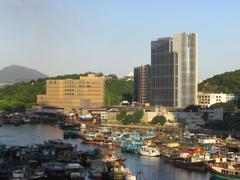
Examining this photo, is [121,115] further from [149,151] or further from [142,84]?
[149,151]

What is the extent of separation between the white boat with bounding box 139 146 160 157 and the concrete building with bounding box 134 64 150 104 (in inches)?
1038

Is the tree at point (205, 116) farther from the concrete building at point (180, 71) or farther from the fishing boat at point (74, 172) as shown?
the fishing boat at point (74, 172)

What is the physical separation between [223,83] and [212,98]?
24.6 ft

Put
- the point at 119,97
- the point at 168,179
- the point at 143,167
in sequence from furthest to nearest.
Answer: the point at 119,97 < the point at 143,167 < the point at 168,179

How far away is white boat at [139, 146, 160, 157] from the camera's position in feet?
81.4

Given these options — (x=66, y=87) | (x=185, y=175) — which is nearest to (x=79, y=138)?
(x=185, y=175)

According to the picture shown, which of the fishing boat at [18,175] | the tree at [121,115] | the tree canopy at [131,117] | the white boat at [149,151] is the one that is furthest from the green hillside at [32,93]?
the fishing boat at [18,175]

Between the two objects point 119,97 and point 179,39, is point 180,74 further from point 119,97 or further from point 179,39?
point 119,97

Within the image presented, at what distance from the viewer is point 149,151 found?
25.0 m

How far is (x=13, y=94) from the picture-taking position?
206 feet

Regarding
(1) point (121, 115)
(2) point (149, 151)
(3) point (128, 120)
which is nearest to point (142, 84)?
(1) point (121, 115)

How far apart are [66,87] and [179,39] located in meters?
12.5

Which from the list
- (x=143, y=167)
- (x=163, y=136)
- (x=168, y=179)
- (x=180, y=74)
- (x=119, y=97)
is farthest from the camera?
(x=119, y=97)

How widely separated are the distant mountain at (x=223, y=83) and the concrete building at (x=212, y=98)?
277 centimetres
